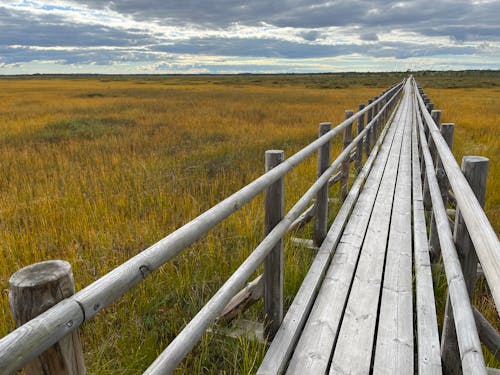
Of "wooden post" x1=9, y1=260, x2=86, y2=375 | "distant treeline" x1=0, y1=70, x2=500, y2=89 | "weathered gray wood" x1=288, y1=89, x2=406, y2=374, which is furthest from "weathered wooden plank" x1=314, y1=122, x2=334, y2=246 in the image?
"distant treeline" x1=0, y1=70, x2=500, y2=89

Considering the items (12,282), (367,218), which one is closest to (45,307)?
(12,282)

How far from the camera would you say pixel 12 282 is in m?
1.02

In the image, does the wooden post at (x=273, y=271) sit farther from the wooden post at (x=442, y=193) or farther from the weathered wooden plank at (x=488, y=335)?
the wooden post at (x=442, y=193)

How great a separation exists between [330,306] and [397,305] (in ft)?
1.78

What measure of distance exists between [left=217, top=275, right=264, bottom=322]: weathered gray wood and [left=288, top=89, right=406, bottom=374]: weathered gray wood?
1.41ft

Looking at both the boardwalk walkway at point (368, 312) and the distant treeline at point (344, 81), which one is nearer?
the boardwalk walkway at point (368, 312)

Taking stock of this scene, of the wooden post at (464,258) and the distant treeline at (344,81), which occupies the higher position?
the distant treeline at (344,81)

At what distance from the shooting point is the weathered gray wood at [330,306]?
2.51 meters

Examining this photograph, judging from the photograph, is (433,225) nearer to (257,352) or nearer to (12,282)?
(257,352)

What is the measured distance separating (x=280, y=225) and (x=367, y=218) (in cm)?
279

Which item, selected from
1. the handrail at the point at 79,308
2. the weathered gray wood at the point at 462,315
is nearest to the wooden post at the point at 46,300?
the handrail at the point at 79,308

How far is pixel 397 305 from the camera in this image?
319cm

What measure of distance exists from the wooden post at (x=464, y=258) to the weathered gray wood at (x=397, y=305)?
0.80ft

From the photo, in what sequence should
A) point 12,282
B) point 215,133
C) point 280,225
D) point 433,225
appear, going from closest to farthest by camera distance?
1. point 12,282
2. point 280,225
3. point 433,225
4. point 215,133
